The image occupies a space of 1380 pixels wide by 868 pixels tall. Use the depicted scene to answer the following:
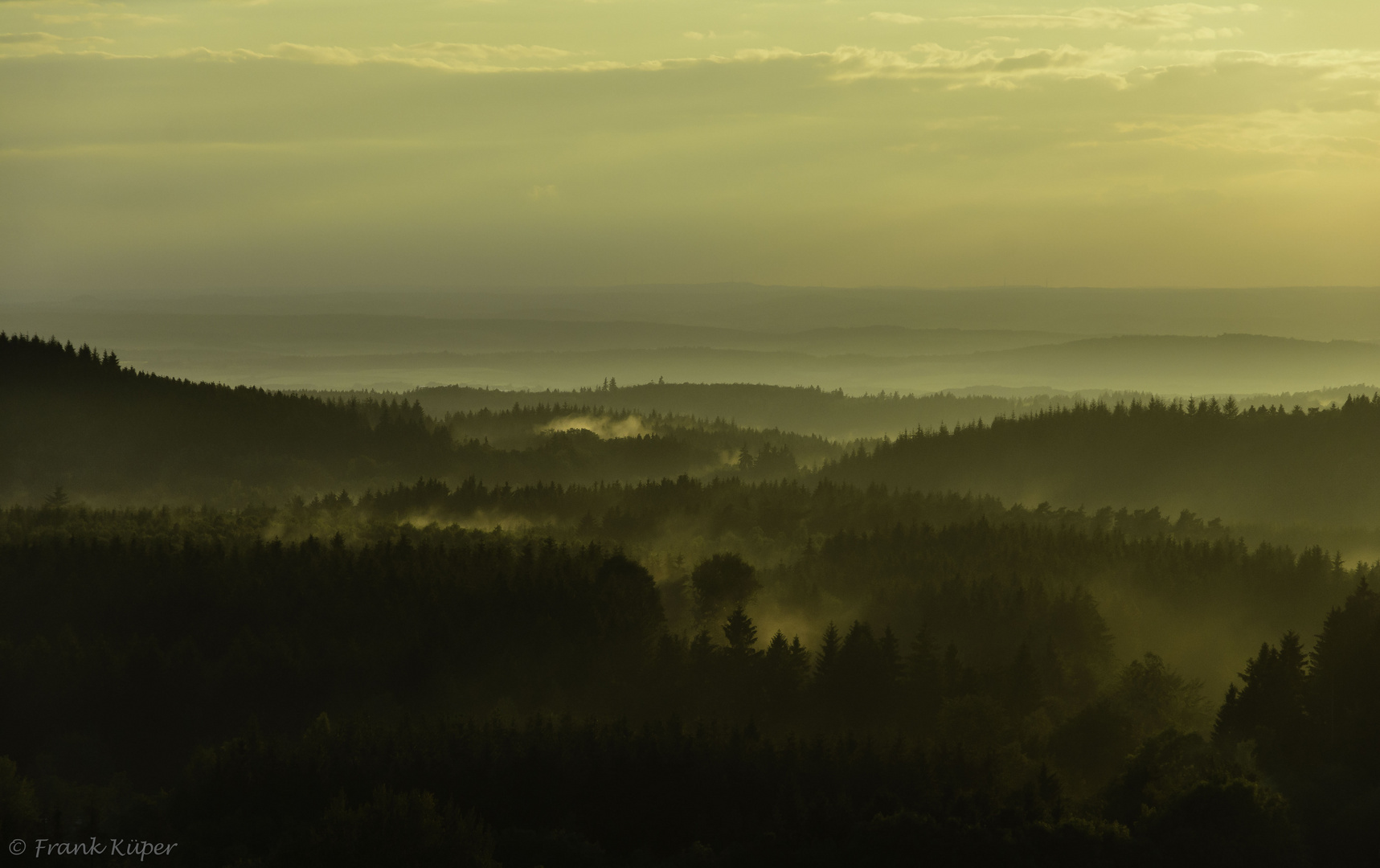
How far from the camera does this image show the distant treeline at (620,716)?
3772 inches

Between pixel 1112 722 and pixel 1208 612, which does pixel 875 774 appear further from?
pixel 1208 612

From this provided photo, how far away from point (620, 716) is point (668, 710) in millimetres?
5591

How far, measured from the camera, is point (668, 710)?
489ft

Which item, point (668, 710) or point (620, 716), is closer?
point (620, 716)

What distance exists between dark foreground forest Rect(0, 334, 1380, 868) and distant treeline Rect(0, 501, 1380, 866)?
403mm

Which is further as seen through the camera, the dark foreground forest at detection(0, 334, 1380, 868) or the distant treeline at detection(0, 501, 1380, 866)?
the distant treeline at detection(0, 501, 1380, 866)

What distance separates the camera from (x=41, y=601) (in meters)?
176

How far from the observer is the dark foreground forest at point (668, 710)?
95438 millimetres

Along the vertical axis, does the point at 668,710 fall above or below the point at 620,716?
above

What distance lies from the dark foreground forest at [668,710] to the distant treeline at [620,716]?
40cm

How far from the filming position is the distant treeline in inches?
3772

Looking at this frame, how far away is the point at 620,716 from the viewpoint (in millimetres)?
147250

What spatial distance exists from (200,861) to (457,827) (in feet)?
67.3

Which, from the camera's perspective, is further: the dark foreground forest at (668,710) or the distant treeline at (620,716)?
the distant treeline at (620,716)
